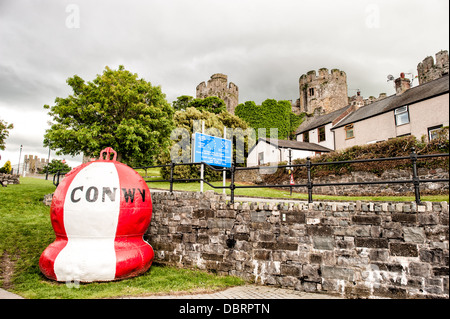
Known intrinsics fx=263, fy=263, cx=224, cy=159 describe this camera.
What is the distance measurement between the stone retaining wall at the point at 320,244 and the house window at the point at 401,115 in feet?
62.5

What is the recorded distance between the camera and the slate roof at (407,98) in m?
18.5

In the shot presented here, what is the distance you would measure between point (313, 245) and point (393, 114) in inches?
803

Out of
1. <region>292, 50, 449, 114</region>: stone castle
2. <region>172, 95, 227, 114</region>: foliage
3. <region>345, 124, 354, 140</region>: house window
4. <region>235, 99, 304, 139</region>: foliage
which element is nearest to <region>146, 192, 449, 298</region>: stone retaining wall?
<region>345, 124, 354, 140</region>: house window

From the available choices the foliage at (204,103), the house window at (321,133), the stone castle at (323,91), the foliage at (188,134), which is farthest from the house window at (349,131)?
the stone castle at (323,91)

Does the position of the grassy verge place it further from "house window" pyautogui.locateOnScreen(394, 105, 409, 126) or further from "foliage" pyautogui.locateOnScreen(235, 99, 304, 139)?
"foliage" pyautogui.locateOnScreen(235, 99, 304, 139)

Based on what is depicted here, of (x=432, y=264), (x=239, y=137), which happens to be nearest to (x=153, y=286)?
(x=432, y=264)

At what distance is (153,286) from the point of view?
17.5 ft

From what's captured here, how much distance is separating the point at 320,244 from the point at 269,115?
4111 centimetres

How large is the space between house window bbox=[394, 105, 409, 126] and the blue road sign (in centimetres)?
1735

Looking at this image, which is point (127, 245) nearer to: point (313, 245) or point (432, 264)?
point (313, 245)

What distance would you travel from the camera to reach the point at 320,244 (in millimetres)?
5355

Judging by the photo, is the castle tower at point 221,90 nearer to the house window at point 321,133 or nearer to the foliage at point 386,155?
the house window at point 321,133

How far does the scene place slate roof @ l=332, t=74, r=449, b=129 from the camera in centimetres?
1845

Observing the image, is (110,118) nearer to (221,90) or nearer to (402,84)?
(402,84)
